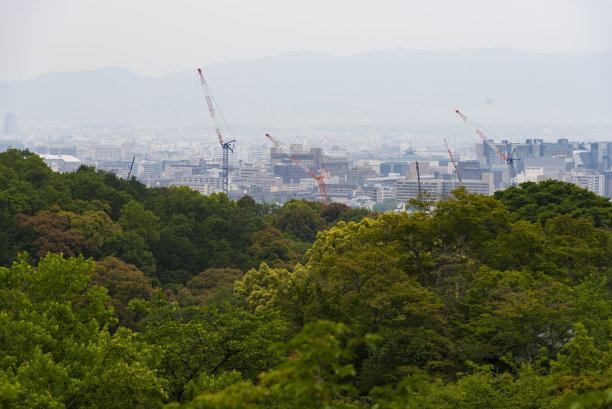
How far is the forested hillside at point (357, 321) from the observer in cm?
988

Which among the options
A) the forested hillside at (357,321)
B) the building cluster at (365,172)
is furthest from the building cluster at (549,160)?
the forested hillside at (357,321)

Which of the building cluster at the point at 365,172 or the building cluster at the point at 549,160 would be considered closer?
the building cluster at the point at 365,172

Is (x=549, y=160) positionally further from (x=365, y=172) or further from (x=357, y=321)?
(x=357, y=321)

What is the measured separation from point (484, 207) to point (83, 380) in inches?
494

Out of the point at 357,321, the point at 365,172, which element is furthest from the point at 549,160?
the point at 357,321

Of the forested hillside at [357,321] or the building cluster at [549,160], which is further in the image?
the building cluster at [549,160]

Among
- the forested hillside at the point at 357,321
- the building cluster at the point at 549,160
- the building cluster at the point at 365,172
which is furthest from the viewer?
the building cluster at the point at 549,160

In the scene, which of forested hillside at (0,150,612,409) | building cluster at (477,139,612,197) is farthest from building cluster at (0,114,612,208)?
forested hillside at (0,150,612,409)

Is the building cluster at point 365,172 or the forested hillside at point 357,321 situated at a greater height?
the forested hillside at point 357,321

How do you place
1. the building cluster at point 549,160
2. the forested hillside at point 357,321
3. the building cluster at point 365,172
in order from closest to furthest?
the forested hillside at point 357,321 < the building cluster at point 365,172 < the building cluster at point 549,160

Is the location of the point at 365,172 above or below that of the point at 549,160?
below

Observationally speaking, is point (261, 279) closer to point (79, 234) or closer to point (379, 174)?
point (79, 234)

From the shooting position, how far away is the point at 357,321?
16422 millimetres

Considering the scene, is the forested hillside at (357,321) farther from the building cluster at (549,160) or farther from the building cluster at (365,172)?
the building cluster at (549,160)
